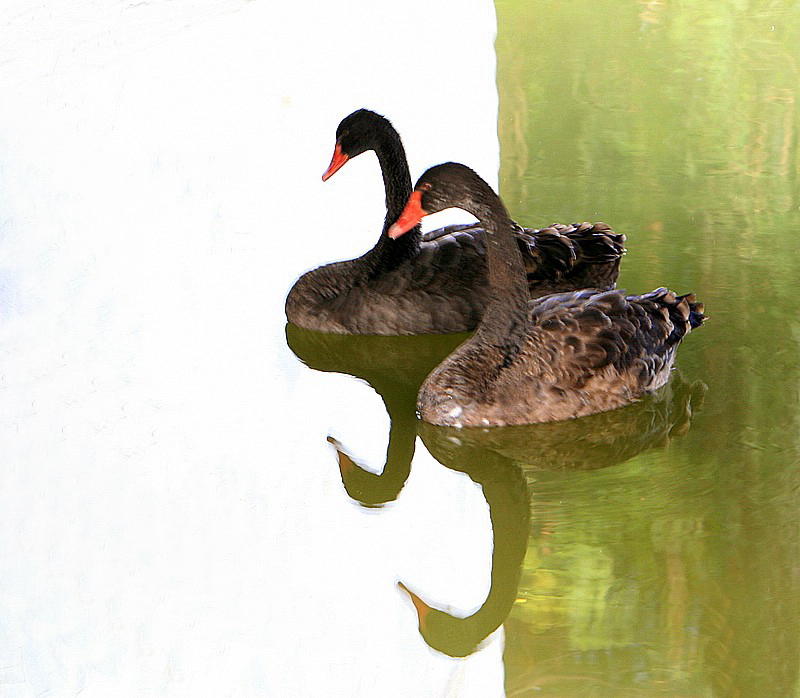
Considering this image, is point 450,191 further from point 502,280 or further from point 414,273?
point 414,273

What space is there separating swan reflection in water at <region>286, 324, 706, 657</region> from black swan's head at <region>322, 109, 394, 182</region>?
0.91 metres

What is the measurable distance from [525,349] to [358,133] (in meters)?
1.29

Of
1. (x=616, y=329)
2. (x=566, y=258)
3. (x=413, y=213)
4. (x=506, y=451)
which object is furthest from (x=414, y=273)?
(x=506, y=451)

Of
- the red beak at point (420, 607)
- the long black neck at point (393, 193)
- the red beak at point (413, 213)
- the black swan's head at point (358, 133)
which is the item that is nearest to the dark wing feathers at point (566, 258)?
the long black neck at point (393, 193)

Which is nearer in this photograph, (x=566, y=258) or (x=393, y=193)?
(x=566, y=258)

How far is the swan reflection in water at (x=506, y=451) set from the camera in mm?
3081

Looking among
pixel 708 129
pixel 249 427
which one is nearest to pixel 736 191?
pixel 708 129

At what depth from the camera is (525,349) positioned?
3.72 metres

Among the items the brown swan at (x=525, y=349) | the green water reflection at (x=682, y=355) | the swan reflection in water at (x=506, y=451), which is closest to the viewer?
the green water reflection at (x=682, y=355)

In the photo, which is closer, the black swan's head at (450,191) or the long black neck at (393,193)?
the black swan's head at (450,191)

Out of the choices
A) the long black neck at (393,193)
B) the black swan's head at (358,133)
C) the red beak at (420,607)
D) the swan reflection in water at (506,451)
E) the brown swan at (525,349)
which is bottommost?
the red beak at (420,607)

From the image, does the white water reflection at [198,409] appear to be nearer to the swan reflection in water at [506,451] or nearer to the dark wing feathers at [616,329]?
the swan reflection in water at [506,451]

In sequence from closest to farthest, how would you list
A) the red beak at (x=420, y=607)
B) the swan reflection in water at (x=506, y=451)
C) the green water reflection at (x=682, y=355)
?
1. the green water reflection at (x=682, y=355)
2. the red beak at (x=420, y=607)
3. the swan reflection in water at (x=506, y=451)

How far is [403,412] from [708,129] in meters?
3.24
